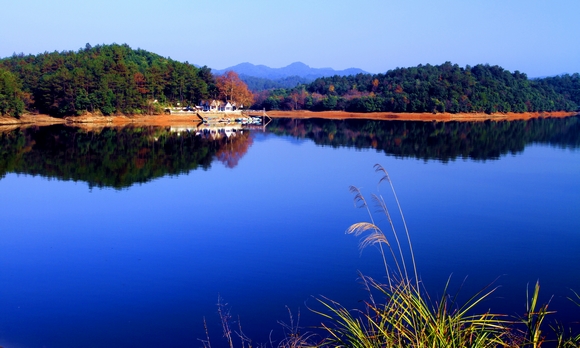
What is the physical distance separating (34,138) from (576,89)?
269 ft

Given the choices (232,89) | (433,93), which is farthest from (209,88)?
(433,93)

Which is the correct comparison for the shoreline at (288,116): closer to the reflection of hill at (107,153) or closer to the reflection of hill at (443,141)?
the reflection of hill at (107,153)

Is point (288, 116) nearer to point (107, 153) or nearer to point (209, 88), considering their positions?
point (209, 88)

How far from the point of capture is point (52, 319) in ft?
25.5

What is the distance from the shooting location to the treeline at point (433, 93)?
64625mm

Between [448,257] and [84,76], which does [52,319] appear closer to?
[448,257]

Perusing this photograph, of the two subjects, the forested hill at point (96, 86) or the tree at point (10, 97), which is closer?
the tree at point (10, 97)

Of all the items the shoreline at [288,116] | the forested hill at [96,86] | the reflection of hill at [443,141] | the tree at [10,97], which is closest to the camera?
the reflection of hill at [443,141]

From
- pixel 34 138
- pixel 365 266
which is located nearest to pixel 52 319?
pixel 365 266

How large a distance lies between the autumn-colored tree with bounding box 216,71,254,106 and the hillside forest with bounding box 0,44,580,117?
0.35ft

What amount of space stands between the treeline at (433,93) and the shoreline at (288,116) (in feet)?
3.03

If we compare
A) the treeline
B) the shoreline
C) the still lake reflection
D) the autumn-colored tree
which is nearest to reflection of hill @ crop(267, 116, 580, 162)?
the still lake reflection

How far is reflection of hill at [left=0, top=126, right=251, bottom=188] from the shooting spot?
20.7m

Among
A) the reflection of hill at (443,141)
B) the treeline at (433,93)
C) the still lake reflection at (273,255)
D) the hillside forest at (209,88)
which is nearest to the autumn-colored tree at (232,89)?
the hillside forest at (209,88)
